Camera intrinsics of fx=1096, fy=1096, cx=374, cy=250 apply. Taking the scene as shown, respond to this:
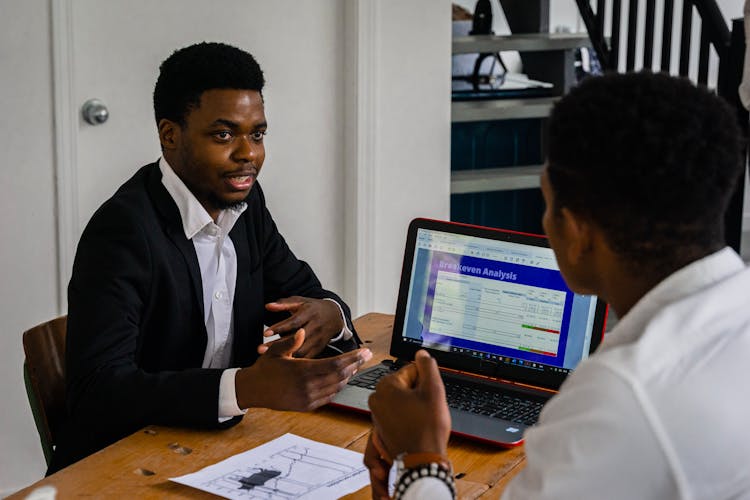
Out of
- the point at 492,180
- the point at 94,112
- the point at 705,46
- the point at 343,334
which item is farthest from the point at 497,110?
the point at 343,334

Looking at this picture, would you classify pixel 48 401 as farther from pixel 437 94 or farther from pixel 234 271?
pixel 437 94

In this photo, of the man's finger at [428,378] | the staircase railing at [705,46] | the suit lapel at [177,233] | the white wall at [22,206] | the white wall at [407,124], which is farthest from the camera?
the staircase railing at [705,46]

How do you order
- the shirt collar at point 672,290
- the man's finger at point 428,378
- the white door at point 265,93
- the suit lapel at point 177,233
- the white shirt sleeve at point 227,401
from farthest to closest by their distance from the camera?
the white door at point 265,93 < the suit lapel at point 177,233 < the white shirt sleeve at point 227,401 < the man's finger at point 428,378 < the shirt collar at point 672,290

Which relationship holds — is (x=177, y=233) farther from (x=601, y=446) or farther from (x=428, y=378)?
(x=601, y=446)

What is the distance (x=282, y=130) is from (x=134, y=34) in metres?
0.55

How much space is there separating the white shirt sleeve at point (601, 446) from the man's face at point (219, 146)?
3.77 feet

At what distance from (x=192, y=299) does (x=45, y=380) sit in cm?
30

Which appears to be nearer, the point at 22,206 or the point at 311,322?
the point at 311,322

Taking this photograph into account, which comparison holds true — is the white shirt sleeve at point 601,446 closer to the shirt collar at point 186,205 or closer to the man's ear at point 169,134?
the shirt collar at point 186,205

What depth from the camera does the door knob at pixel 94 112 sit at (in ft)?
9.91

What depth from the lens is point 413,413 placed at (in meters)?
1.35

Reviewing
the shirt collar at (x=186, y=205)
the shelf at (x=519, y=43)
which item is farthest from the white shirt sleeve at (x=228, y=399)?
the shelf at (x=519, y=43)

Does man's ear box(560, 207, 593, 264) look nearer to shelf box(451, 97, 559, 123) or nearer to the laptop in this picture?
the laptop

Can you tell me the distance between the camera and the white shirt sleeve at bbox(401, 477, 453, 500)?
125 centimetres
